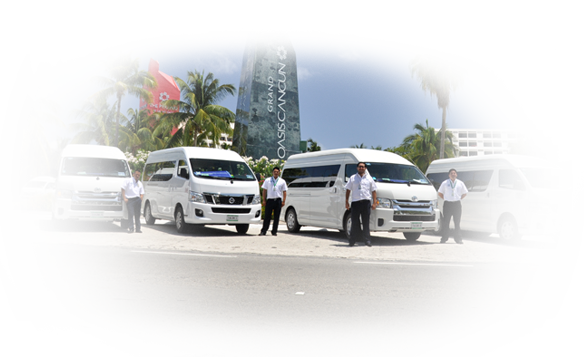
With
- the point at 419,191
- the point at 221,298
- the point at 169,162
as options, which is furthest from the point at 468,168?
the point at 221,298

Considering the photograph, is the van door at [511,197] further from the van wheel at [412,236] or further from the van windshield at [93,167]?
the van windshield at [93,167]

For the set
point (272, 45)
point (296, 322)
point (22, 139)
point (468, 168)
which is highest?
point (272, 45)

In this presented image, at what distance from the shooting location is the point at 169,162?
15383mm

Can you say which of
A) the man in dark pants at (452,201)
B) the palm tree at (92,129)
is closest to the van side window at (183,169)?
the man in dark pants at (452,201)

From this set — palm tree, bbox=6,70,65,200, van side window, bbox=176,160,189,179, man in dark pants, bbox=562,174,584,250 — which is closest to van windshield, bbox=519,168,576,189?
man in dark pants, bbox=562,174,584,250

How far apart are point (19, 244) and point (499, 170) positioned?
12106mm

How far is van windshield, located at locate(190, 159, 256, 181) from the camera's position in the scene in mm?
13964

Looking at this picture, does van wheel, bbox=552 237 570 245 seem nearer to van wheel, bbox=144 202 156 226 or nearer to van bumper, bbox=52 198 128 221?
van bumper, bbox=52 198 128 221

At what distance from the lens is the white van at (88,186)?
1362 cm

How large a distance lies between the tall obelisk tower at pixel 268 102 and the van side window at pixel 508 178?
14.9 metres

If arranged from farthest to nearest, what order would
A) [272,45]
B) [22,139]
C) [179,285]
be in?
[22,139] < [272,45] < [179,285]

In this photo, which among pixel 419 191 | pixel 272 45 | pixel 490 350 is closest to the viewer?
pixel 490 350

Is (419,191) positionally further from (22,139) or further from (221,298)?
(22,139)

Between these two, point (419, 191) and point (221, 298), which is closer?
point (221, 298)
